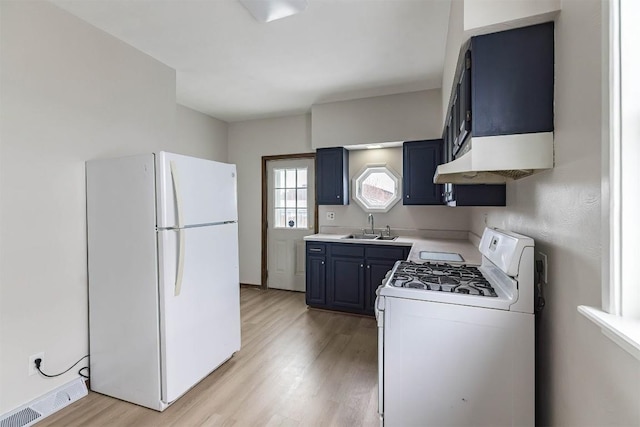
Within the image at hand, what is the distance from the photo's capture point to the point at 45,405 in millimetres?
1850

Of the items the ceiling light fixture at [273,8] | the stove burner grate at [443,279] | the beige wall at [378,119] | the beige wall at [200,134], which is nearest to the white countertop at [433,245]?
the stove burner grate at [443,279]

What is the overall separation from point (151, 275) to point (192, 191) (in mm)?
619

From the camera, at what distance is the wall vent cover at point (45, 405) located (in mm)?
1724

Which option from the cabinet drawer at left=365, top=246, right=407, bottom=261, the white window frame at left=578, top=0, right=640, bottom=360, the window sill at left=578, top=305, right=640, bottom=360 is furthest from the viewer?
the cabinet drawer at left=365, top=246, right=407, bottom=261

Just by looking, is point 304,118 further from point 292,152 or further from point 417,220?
point 417,220

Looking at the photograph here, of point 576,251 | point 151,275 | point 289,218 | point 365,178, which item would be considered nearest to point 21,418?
point 151,275

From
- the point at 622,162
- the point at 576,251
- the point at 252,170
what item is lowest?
the point at 576,251

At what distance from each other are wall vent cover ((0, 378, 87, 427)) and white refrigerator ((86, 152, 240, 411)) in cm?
10

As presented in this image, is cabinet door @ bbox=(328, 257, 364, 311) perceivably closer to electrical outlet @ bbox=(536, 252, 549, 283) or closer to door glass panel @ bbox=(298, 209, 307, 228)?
door glass panel @ bbox=(298, 209, 307, 228)

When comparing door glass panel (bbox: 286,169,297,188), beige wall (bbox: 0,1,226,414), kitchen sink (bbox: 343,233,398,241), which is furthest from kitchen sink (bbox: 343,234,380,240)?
beige wall (bbox: 0,1,226,414)

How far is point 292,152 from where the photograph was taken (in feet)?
14.3

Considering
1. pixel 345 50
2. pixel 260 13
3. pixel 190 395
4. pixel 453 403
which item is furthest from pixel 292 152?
pixel 453 403

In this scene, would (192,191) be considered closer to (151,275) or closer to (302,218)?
(151,275)

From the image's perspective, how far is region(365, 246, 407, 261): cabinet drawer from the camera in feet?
10.5
